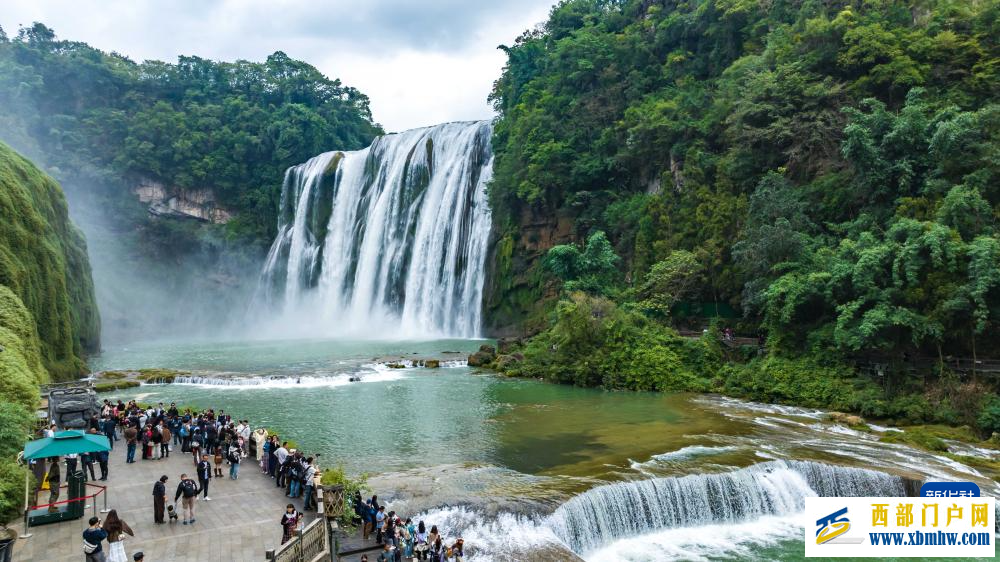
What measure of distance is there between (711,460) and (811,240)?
1450 cm

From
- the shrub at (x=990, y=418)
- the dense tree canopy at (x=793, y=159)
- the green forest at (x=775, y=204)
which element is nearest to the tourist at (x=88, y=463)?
the green forest at (x=775, y=204)

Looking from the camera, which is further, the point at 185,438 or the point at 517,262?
the point at 517,262

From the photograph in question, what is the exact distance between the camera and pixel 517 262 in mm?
47188

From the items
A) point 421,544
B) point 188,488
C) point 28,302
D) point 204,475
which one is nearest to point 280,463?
point 204,475

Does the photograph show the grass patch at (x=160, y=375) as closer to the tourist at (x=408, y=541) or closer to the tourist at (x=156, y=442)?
the tourist at (x=156, y=442)

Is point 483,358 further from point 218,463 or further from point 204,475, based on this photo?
point 204,475

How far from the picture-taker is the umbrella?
37.0 feet

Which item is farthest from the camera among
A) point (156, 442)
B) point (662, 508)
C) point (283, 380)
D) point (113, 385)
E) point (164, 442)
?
point (283, 380)

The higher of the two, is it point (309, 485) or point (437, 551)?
point (309, 485)

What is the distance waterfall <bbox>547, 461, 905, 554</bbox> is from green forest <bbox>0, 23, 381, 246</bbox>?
63.1 metres

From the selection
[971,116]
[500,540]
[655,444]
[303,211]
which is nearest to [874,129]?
[971,116]

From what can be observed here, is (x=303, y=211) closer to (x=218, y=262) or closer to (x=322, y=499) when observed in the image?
(x=218, y=262)

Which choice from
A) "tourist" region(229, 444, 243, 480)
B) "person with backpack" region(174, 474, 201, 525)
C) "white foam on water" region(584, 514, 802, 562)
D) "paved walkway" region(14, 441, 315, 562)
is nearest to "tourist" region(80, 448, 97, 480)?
"paved walkway" region(14, 441, 315, 562)

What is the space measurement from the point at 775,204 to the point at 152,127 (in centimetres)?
6620
